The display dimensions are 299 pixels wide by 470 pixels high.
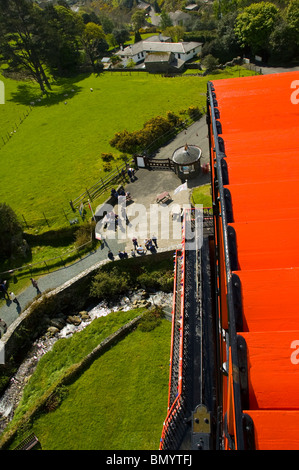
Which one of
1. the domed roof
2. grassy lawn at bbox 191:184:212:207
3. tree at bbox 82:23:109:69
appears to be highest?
tree at bbox 82:23:109:69

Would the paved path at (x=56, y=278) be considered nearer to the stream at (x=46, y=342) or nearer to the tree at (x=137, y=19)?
the stream at (x=46, y=342)

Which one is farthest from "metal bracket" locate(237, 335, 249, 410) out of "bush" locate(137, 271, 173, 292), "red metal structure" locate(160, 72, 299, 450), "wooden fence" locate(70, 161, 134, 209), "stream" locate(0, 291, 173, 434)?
"wooden fence" locate(70, 161, 134, 209)

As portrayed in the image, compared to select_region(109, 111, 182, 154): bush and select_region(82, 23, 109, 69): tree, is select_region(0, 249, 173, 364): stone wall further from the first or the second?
select_region(82, 23, 109, 69): tree

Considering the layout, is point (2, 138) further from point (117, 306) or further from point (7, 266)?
point (117, 306)

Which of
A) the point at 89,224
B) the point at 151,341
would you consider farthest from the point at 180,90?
the point at 151,341

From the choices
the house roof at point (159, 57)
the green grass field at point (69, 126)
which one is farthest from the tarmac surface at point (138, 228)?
the house roof at point (159, 57)

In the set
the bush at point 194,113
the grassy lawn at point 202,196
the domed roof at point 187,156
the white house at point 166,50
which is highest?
the white house at point 166,50

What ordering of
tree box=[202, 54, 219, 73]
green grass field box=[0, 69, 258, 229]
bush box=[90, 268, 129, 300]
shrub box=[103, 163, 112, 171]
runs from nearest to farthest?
bush box=[90, 268, 129, 300]
green grass field box=[0, 69, 258, 229]
shrub box=[103, 163, 112, 171]
tree box=[202, 54, 219, 73]
